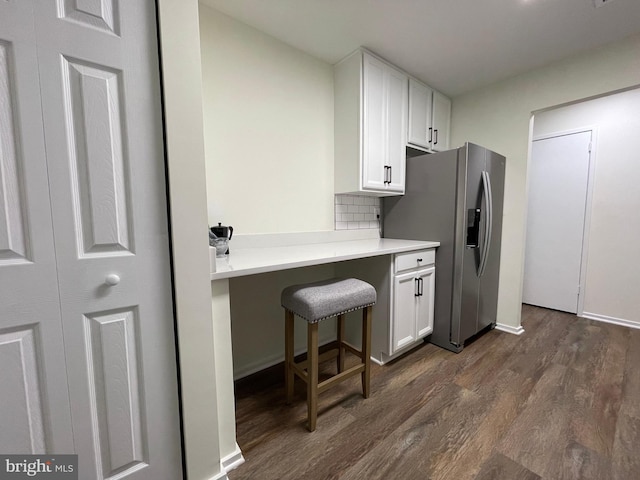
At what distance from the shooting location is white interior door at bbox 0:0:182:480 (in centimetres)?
72

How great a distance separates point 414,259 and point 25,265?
1.98 meters

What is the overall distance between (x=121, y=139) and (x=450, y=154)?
2.08 m

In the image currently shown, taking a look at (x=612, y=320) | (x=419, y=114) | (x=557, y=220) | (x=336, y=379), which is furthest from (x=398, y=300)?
(x=612, y=320)

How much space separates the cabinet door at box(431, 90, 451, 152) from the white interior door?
2.47 metres

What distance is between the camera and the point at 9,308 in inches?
28.3

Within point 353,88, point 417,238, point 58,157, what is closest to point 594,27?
point 353,88

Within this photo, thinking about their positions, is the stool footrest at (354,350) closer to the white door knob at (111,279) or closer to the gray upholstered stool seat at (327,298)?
the gray upholstered stool seat at (327,298)

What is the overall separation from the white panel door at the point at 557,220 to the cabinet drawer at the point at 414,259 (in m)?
1.73

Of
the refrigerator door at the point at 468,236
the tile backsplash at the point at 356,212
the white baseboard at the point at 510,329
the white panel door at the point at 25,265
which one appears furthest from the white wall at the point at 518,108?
the white panel door at the point at 25,265

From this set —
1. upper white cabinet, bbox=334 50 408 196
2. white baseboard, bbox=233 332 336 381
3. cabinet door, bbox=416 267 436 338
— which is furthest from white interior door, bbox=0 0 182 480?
cabinet door, bbox=416 267 436 338

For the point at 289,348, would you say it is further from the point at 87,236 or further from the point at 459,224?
the point at 459,224

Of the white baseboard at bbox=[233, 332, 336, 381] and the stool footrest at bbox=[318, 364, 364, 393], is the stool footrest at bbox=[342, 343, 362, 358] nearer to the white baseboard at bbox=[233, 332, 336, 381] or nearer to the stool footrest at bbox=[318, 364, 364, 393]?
the stool footrest at bbox=[318, 364, 364, 393]

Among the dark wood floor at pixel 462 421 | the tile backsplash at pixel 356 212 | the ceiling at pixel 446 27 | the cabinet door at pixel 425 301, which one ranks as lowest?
the dark wood floor at pixel 462 421

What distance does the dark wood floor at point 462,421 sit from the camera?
1161mm
